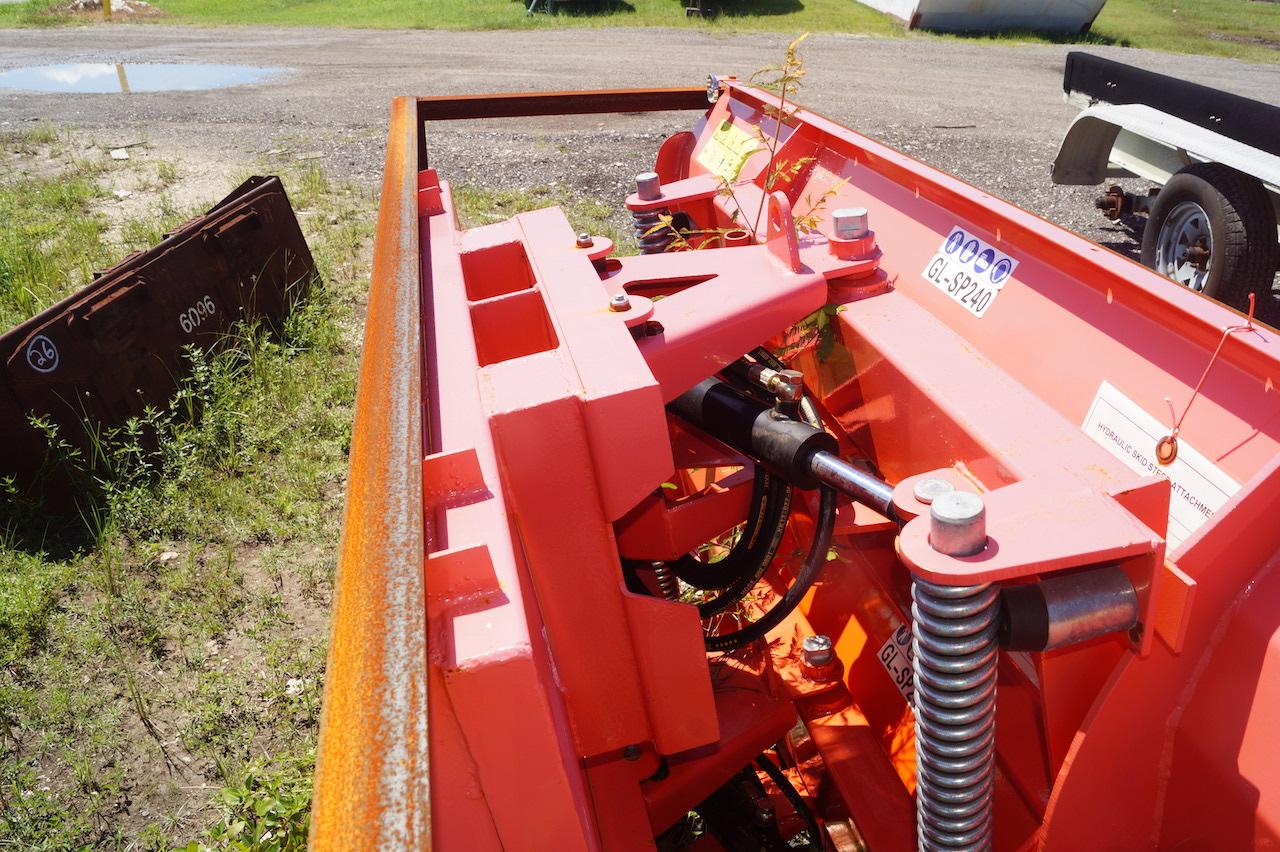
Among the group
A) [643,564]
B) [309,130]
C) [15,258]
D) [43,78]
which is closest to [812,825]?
[643,564]

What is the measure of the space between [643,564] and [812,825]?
0.73 m

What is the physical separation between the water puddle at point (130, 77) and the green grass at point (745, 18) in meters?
4.96

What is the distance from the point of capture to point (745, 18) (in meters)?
17.4

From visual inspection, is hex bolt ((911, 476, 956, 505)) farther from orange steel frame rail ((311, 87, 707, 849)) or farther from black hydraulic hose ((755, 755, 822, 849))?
black hydraulic hose ((755, 755, 822, 849))

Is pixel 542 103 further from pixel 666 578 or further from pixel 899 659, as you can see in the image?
pixel 899 659

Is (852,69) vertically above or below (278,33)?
below

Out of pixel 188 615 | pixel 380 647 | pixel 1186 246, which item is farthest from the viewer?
pixel 1186 246

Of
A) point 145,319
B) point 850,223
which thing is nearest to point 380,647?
point 850,223

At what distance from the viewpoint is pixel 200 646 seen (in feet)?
10.3

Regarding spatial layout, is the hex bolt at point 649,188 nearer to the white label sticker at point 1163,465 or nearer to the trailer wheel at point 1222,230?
the white label sticker at point 1163,465

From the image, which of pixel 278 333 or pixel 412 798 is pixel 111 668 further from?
pixel 412 798

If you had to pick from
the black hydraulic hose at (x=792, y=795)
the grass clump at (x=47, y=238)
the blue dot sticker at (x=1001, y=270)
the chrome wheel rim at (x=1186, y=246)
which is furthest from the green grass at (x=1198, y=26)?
the black hydraulic hose at (x=792, y=795)

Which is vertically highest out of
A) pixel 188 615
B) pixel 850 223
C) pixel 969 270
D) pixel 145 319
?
pixel 850 223

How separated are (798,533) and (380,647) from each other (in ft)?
6.28
